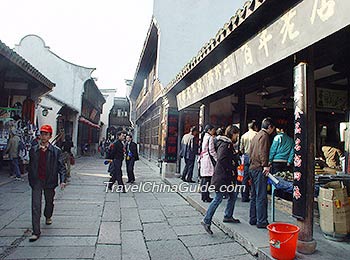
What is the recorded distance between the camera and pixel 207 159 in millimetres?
6488

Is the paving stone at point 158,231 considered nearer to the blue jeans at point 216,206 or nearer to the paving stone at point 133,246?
the paving stone at point 133,246

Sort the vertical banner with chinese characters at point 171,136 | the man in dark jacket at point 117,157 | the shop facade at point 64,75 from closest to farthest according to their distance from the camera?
the man in dark jacket at point 117,157 → the vertical banner with chinese characters at point 171,136 → the shop facade at point 64,75

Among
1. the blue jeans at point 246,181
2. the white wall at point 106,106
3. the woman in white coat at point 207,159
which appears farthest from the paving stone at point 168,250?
the white wall at point 106,106

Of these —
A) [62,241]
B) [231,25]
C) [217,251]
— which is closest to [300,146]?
[217,251]

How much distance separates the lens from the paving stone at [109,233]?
14.5 ft

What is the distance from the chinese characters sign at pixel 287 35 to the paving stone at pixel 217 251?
2707mm

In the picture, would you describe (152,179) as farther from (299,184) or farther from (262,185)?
(299,184)

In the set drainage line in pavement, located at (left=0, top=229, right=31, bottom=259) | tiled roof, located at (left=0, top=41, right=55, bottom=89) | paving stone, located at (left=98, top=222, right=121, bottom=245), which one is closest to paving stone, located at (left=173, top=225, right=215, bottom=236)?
paving stone, located at (left=98, top=222, right=121, bottom=245)

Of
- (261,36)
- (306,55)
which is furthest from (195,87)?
(306,55)

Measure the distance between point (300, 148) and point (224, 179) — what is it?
4.90ft

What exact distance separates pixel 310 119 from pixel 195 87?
4567mm

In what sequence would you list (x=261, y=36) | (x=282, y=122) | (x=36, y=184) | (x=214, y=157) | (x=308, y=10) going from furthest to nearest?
(x=282, y=122) < (x=214, y=157) < (x=36, y=184) < (x=261, y=36) < (x=308, y=10)

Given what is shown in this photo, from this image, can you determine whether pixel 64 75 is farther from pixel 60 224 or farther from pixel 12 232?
pixel 12 232

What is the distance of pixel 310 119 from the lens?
3582mm
